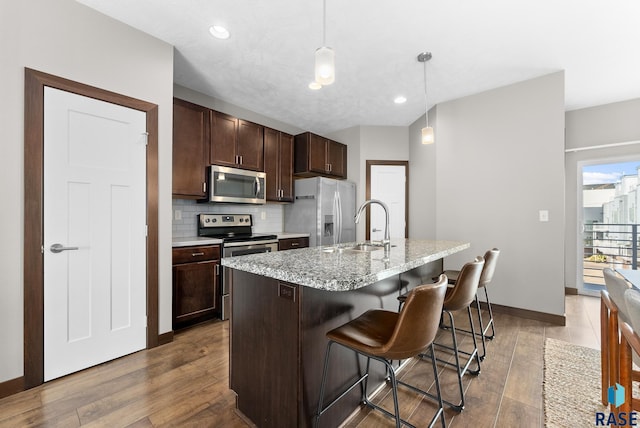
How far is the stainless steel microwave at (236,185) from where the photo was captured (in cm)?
322

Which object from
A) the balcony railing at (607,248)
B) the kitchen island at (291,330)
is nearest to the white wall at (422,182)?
the balcony railing at (607,248)

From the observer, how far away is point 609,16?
7.05 ft

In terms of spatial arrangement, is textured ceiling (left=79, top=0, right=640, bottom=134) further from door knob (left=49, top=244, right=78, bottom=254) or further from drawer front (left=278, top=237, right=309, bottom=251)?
drawer front (left=278, top=237, right=309, bottom=251)

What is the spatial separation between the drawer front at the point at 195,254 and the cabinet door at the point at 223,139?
1.02 meters

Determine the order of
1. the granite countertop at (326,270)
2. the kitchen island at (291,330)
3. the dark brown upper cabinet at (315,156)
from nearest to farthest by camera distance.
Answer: the granite countertop at (326,270)
the kitchen island at (291,330)
the dark brown upper cabinet at (315,156)

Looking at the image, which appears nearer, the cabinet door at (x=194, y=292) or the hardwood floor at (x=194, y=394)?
the hardwood floor at (x=194, y=394)

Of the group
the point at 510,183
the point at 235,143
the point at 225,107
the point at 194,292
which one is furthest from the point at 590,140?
the point at 194,292

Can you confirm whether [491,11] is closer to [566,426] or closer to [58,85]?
[566,426]

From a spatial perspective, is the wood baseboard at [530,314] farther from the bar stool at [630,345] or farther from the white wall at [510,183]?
the bar stool at [630,345]

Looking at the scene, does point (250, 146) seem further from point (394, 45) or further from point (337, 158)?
point (394, 45)

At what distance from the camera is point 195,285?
2.84 metres

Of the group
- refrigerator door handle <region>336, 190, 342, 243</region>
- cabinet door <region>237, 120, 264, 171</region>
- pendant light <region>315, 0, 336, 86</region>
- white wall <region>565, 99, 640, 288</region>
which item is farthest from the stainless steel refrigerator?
white wall <region>565, 99, 640, 288</region>

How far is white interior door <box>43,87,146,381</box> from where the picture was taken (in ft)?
6.32

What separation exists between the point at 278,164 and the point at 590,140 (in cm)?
437
